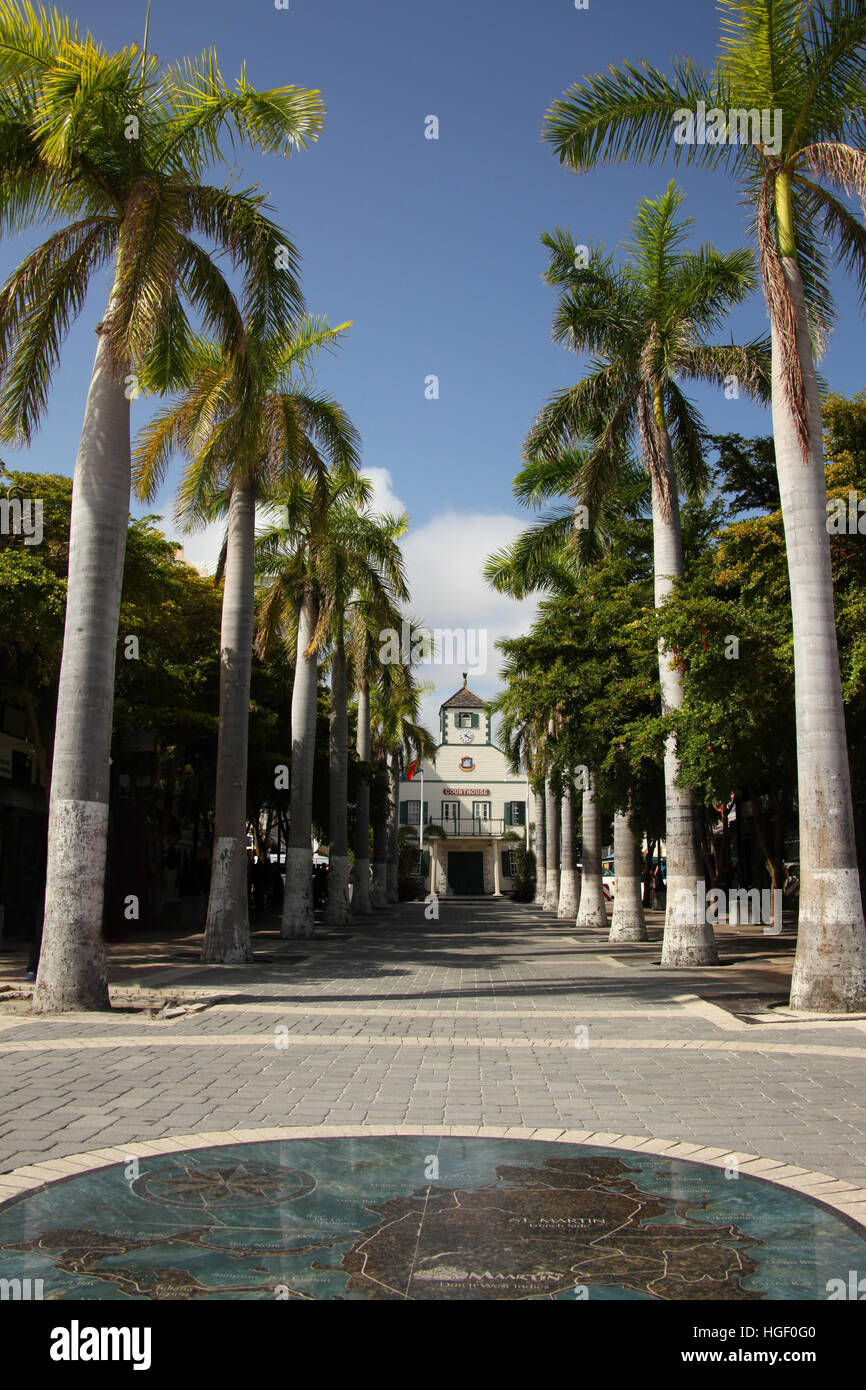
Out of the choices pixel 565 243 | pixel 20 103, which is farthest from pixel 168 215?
pixel 565 243

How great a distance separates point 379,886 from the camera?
1812 inches

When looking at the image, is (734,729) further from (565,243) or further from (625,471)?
(625,471)

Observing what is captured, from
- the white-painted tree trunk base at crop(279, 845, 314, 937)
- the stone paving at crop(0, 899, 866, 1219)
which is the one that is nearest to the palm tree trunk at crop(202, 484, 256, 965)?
the stone paving at crop(0, 899, 866, 1219)

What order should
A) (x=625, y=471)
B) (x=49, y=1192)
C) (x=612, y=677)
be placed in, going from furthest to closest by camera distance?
(x=625, y=471)
(x=612, y=677)
(x=49, y=1192)

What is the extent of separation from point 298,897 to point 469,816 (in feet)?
152

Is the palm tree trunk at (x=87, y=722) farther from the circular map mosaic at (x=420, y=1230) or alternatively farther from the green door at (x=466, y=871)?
the green door at (x=466, y=871)

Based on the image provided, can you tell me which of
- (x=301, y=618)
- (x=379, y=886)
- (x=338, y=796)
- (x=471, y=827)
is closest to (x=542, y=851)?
(x=379, y=886)

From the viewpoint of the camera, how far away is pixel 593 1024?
37.4ft

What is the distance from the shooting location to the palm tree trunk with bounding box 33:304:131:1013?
11.9 m

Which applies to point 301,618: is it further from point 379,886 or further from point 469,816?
point 469,816

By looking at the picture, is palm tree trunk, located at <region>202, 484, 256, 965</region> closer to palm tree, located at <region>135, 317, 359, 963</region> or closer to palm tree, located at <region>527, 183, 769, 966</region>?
palm tree, located at <region>135, 317, 359, 963</region>

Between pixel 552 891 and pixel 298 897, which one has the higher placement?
pixel 298 897

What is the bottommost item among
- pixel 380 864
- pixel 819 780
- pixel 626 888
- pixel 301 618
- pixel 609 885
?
pixel 609 885

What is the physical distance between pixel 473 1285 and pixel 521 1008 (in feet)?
30.0
